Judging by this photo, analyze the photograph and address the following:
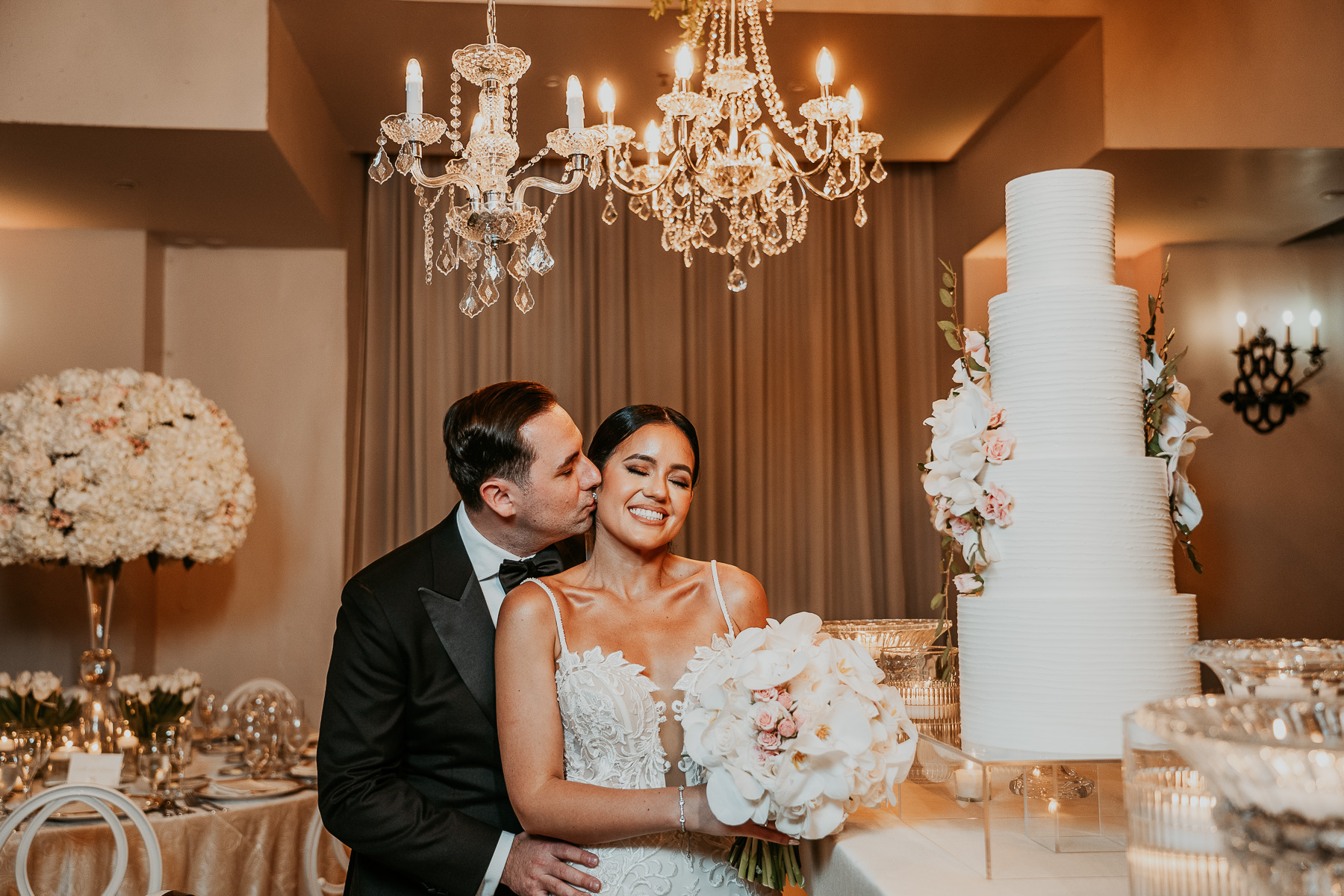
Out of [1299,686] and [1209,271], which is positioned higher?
[1209,271]

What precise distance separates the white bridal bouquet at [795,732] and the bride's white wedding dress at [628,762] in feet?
1.18

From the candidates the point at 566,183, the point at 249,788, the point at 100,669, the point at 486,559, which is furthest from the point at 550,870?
the point at 100,669

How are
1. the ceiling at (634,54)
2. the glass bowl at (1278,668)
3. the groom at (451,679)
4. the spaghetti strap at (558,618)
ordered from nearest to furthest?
1. the glass bowl at (1278,668)
2. the spaghetti strap at (558,618)
3. the groom at (451,679)
4. the ceiling at (634,54)

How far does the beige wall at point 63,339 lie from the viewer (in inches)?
218

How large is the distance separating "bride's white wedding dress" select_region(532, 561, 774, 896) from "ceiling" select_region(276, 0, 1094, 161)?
10.6 ft

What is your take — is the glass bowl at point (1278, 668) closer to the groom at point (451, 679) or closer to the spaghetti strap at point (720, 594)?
the spaghetti strap at point (720, 594)

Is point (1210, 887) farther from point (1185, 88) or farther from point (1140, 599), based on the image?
point (1185, 88)

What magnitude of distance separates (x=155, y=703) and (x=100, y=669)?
48cm

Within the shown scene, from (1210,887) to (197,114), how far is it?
4.43 meters

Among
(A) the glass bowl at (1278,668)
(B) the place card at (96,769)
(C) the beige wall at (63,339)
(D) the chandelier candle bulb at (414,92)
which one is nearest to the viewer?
(A) the glass bowl at (1278,668)

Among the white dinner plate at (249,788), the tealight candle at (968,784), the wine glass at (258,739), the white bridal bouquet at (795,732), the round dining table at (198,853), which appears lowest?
the round dining table at (198,853)

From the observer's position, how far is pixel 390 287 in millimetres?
6445

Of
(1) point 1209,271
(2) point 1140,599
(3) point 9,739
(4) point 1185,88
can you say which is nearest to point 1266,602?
(1) point 1209,271

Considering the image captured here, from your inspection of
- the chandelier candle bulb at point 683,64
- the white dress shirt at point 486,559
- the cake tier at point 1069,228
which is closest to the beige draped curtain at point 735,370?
the chandelier candle bulb at point 683,64
